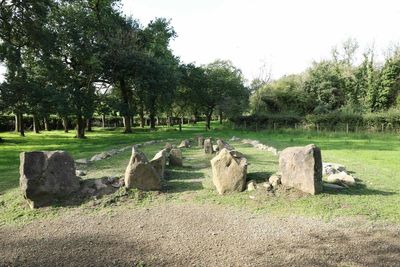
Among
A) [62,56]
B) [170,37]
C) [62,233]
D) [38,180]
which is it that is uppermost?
[170,37]

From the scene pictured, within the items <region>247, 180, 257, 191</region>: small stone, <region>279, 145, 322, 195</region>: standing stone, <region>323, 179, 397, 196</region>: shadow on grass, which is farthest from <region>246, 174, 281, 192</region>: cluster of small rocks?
<region>323, 179, 397, 196</region>: shadow on grass

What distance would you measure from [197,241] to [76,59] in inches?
1013

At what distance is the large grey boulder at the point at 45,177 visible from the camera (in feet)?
23.5

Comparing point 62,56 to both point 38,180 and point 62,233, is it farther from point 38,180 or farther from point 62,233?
point 62,233

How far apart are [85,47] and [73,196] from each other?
2179 centimetres

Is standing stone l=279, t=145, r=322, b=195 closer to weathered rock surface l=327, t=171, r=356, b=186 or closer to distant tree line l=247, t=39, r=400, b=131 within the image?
weathered rock surface l=327, t=171, r=356, b=186

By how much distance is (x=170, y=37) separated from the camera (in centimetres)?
3981

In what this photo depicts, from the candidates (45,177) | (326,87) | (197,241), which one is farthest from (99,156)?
(326,87)

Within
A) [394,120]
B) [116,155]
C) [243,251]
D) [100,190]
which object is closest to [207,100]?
[394,120]

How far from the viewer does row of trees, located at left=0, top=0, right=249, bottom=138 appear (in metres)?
22.3

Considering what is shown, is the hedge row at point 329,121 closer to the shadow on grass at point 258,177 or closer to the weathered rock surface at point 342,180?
the weathered rock surface at point 342,180

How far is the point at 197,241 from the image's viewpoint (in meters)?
5.30

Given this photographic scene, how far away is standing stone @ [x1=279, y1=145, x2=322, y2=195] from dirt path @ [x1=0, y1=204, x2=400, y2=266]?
136 centimetres

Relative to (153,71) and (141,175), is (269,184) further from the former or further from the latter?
(153,71)
